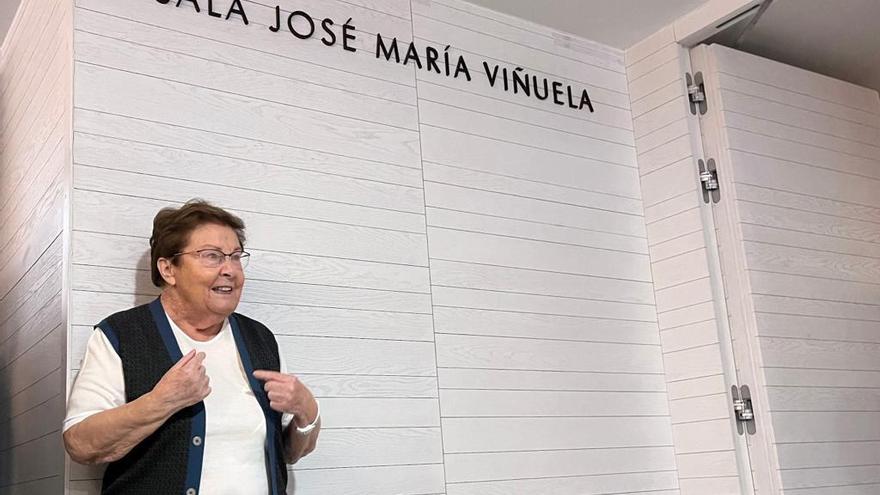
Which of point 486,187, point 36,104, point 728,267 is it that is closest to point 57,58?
point 36,104

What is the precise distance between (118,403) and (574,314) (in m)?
1.83

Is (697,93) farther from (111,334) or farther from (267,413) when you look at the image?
(111,334)

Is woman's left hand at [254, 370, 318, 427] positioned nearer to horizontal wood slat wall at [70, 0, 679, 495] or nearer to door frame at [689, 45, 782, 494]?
horizontal wood slat wall at [70, 0, 679, 495]

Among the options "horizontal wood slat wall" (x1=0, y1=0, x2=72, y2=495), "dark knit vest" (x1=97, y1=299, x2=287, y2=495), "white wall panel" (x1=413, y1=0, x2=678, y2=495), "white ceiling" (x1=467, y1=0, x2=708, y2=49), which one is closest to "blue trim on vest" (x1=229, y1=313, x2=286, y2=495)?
"dark knit vest" (x1=97, y1=299, x2=287, y2=495)

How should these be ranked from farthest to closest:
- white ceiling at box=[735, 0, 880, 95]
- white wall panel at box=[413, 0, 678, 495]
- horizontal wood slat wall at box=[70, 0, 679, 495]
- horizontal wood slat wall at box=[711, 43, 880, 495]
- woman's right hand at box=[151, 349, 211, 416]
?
white ceiling at box=[735, 0, 880, 95] < horizontal wood slat wall at box=[711, 43, 880, 495] < white wall panel at box=[413, 0, 678, 495] < horizontal wood slat wall at box=[70, 0, 679, 495] < woman's right hand at box=[151, 349, 211, 416]

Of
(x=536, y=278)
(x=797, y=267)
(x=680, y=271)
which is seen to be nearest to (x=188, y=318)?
(x=536, y=278)

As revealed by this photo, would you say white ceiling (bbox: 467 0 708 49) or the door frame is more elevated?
white ceiling (bbox: 467 0 708 49)

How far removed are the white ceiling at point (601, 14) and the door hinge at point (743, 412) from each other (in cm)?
146

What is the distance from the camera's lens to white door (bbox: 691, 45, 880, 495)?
3504 millimetres

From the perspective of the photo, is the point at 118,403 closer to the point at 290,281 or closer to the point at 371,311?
the point at 290,281

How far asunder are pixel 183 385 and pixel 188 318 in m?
0.35

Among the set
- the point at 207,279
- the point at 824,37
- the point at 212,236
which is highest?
the point at 824,37

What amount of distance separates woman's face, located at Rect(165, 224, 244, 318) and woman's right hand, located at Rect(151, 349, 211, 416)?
0.25 metres

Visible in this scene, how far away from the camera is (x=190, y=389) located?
82.0 inches
